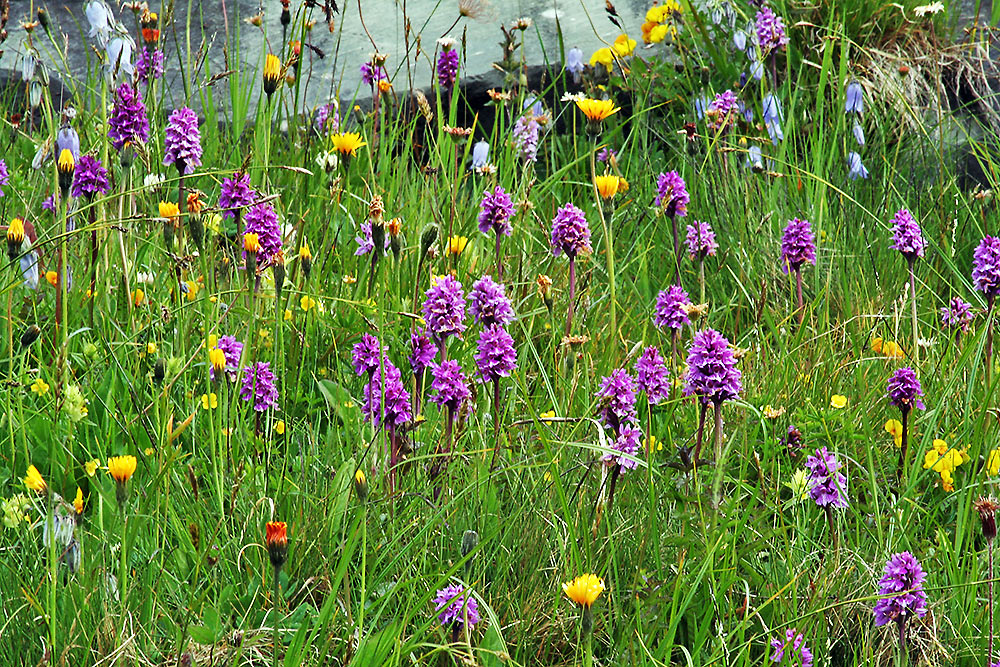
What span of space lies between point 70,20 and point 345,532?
3.81 m

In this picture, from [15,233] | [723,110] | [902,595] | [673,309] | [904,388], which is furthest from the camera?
[723,110]

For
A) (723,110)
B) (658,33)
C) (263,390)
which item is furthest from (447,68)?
(263,390)

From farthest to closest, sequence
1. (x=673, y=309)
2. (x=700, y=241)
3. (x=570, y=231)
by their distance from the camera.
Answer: (x=700, y=241), (x=570, y=231), (x=673, y=309)

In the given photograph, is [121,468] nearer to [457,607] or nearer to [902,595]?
[457,607]

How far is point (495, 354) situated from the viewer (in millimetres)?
1574

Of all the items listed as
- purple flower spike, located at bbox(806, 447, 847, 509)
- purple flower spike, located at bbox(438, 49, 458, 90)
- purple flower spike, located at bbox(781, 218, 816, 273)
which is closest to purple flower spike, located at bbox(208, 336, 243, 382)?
purple flower spike, located at bbox(806, 447, 847, 509)

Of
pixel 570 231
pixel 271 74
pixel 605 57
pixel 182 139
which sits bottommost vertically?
pixel 570 231

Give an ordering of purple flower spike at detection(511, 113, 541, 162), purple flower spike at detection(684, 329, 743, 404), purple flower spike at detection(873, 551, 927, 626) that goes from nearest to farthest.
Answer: purple flower spike at detection(873, 551, 927, 626), purple flower spike at detection(684, 329, 743, 404), purple flower spike at detection(511, 113, 541, 162)

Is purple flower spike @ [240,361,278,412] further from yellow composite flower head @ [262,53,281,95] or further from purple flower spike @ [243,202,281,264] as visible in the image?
yellow composite flower head @ [262,53,281,95]

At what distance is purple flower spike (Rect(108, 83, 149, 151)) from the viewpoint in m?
2.24

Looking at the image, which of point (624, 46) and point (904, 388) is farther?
point (624, 46)

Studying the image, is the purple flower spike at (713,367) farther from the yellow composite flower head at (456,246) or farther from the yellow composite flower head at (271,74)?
the yellow composite flower head at (271,74)

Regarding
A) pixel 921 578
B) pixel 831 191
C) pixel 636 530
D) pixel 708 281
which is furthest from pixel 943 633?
pixel 831 191

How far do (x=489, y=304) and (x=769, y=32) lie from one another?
7.08 ft
